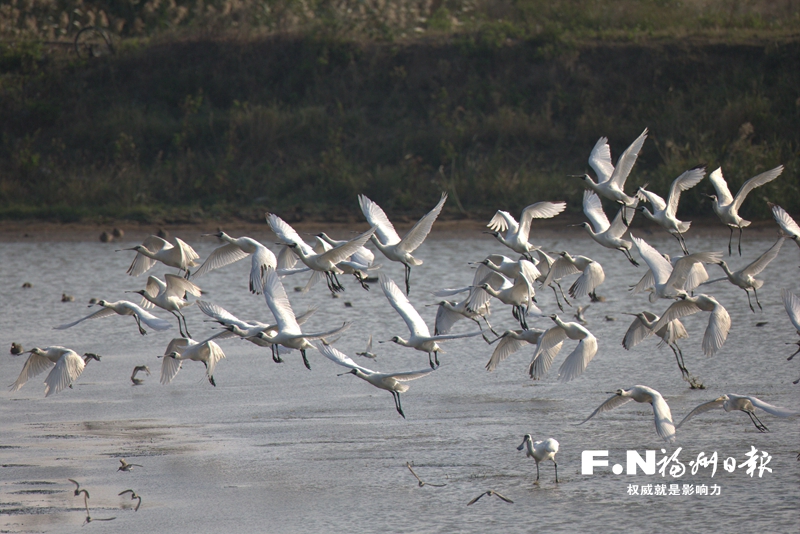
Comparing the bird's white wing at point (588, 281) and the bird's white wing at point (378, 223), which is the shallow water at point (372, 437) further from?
the bird's white wing at point (378, 223)

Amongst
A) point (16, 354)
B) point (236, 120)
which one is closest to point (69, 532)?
point (16, 354)

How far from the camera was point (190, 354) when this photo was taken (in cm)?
894

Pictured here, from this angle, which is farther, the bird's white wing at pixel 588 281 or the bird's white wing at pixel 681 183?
the bird's white wing at pixel 681 183

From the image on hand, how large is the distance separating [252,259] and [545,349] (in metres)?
2.39

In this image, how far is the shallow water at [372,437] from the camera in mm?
7418

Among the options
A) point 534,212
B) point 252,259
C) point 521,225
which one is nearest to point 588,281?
point 521,225

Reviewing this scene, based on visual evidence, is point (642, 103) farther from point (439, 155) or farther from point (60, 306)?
point (60, 306)

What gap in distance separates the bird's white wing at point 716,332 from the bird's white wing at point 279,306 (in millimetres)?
3028

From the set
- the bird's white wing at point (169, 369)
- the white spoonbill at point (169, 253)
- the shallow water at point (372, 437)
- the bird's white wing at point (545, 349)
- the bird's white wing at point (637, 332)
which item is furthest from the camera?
the white spoonbill at point (169, 253)

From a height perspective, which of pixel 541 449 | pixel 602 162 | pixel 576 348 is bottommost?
pixel 541 449

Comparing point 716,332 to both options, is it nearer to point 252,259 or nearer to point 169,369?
point 252,259

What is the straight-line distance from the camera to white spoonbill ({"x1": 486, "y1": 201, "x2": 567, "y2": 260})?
9.43 meters

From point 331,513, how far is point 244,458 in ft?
4.02

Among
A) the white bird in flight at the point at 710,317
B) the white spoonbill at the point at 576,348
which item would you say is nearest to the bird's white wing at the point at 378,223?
the white spoonbill at the point at 576,348
